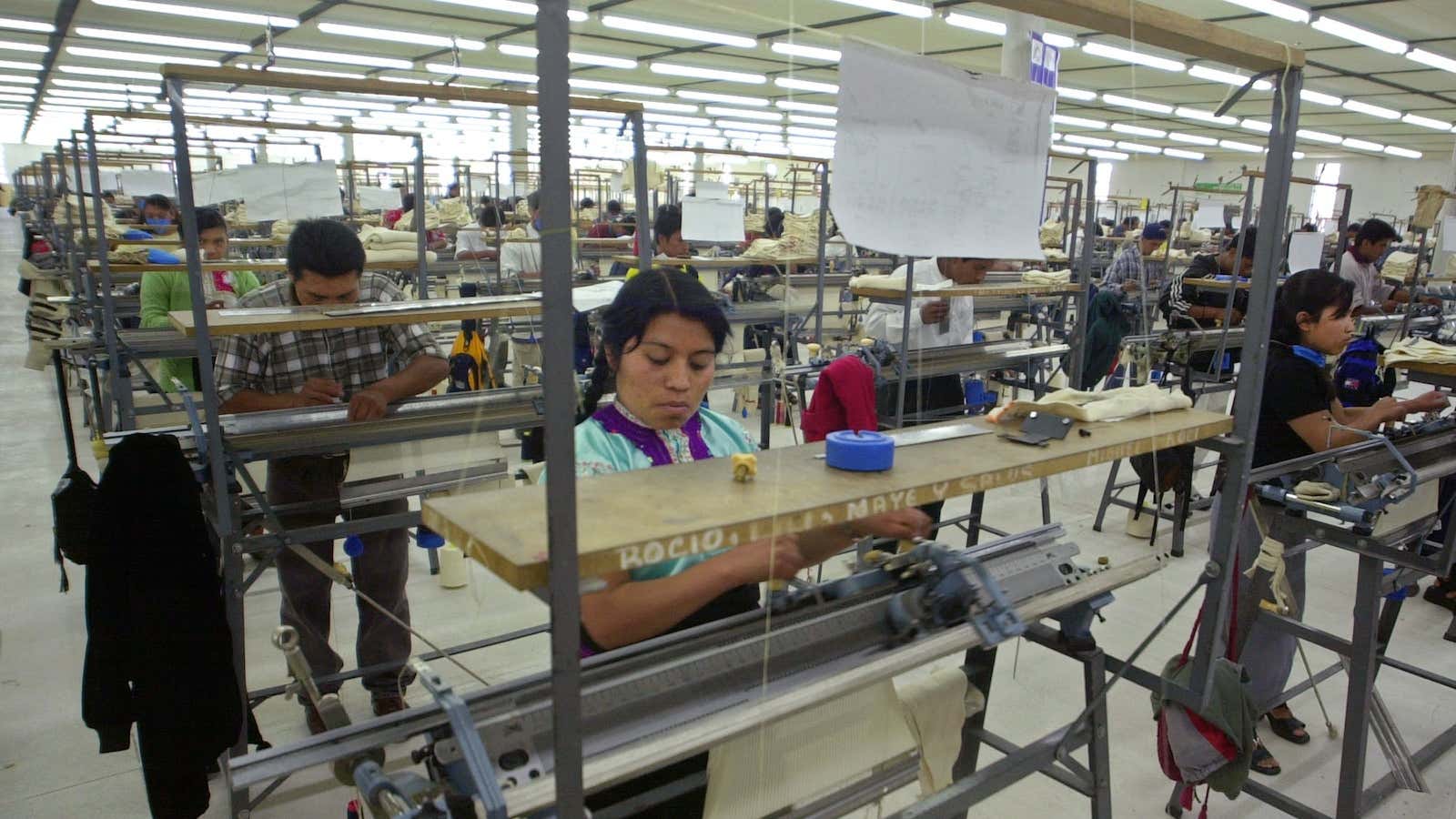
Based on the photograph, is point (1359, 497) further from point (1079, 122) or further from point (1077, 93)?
point (1079, 122)

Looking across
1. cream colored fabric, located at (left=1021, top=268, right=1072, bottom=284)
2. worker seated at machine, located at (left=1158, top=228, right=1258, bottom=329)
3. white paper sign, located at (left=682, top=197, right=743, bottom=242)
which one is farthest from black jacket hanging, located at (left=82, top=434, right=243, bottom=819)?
worker seated at machine, located at (left=1158, top=228, right=1258, bottom=329)

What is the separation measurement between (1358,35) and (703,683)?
980 cm

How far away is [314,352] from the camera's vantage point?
2.46 meters

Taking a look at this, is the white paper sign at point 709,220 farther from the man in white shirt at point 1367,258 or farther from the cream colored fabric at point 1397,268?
the cream colored fabric at point 1397,268

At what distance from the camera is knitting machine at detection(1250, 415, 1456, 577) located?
189 centimetres

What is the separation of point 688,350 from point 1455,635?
3.63 metres

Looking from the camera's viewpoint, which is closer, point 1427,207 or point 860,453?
point 860,453

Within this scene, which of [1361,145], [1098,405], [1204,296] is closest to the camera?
[1098,405]

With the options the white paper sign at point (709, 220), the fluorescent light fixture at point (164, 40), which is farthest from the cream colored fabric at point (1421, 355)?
the fluorescent light fixture at point (164, 40)

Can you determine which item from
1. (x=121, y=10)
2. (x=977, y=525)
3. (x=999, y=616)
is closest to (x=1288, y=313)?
(x=977, y=525)

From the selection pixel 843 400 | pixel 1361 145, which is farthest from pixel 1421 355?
pixel 1361 145

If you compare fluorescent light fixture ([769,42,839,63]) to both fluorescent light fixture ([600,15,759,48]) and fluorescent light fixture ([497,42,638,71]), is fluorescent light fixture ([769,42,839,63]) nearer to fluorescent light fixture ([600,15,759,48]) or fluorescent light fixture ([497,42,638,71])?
fluorescent light fixture ([600,15,759,48])

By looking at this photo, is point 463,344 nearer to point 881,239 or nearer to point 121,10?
point 881,239

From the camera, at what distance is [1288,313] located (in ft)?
7.63
